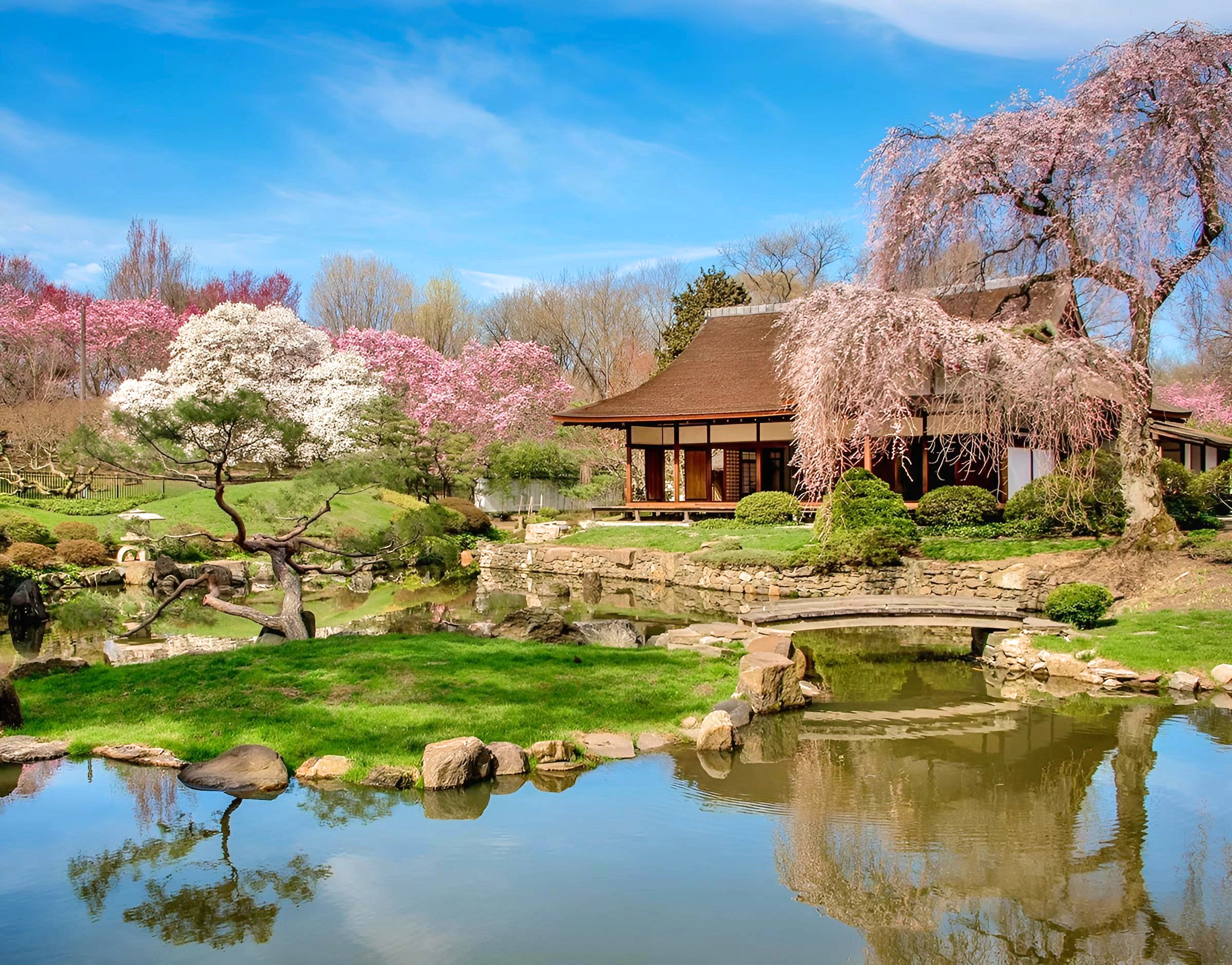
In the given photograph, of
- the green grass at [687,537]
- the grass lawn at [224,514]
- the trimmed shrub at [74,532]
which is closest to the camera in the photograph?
the green grass at [687,537]

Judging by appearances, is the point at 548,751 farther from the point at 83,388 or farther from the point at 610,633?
the point at 83,388

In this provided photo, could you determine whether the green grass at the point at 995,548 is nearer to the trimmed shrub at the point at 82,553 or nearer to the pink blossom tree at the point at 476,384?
the trimmed shrub at the point at 82,553

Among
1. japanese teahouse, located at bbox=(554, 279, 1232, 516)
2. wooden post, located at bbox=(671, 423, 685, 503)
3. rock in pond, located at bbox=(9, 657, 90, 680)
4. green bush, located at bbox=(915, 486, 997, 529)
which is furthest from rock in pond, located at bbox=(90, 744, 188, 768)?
wooden post, located at bbox=(671, 423, 685, 503)

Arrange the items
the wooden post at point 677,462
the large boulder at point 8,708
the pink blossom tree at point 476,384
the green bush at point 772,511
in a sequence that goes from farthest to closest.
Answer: the pink blossom tree at point 476,384, the wooden post at point 677,462, the green bush at point 772,511, the large boulder at point 8,708

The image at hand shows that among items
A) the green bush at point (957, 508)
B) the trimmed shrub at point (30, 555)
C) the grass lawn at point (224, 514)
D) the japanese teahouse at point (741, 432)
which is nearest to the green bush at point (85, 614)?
the trimmed shrub at point (30, 555)

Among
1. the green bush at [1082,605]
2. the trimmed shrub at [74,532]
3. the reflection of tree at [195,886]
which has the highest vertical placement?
the trimmed shrub at [74,532]

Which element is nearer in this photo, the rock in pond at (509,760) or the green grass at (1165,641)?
the rock in pond at (509,760)

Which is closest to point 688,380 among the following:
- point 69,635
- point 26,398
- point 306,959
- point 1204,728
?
point 69,635

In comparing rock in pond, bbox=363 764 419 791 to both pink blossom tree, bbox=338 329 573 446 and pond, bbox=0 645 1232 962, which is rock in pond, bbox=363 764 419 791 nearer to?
pond, bbox=0 645 1232 962

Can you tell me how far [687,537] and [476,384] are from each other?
15356 mm

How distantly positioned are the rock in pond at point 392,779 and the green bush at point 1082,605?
931cm

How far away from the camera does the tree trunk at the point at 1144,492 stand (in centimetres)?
1409

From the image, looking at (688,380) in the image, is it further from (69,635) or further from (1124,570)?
(69,635)

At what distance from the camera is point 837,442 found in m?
13.7
